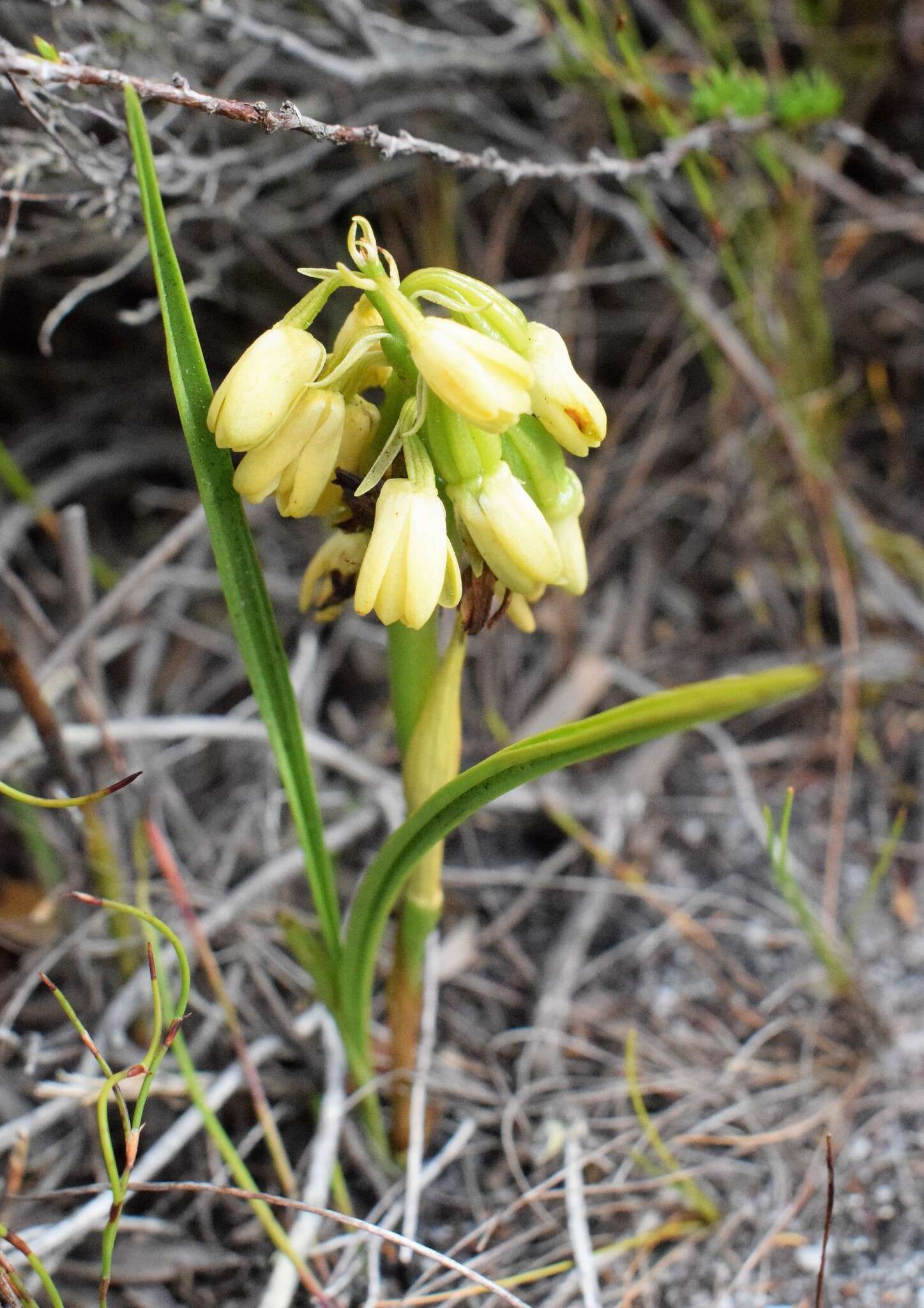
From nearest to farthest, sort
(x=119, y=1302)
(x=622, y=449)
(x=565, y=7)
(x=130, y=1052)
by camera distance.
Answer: (x=119, y=1302), (x=130, y=1052), (x=565, y=7), (x=622, y=449)

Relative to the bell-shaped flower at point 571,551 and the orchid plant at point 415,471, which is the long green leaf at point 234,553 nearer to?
the orchid plant at point 415,471

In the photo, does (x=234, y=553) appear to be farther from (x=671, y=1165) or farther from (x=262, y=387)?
(x=671, y=1165)

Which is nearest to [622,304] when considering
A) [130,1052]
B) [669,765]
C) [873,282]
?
[873,282]

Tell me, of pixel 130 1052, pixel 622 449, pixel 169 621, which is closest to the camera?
pixel 130 1052

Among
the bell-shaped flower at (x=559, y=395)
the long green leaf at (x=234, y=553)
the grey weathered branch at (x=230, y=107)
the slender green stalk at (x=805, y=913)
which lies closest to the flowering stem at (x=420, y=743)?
the long green leaf at (x=234, y=553)

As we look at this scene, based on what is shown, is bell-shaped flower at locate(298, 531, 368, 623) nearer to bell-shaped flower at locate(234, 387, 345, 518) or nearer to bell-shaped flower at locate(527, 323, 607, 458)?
bell-shaped flower at locate(234, 387, 345, 518)

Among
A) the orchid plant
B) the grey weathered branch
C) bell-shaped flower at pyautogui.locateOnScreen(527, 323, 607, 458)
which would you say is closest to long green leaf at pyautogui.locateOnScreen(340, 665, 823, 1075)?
the orchid plant

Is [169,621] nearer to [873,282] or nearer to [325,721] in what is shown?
[325,721]
